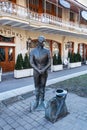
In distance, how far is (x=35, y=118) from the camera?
455 cm

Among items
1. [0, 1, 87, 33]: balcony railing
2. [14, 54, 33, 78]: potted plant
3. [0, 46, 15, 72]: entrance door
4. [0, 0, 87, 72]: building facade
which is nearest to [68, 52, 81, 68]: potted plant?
[0, 0, 87, 72]: building facade

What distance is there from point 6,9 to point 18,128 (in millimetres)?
8163

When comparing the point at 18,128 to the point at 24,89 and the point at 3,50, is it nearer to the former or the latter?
the point at 24,89

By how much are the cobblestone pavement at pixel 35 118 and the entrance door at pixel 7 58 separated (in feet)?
20.9

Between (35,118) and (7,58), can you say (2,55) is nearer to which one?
(7,58)

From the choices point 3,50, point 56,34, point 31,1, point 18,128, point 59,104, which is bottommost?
point 18,128

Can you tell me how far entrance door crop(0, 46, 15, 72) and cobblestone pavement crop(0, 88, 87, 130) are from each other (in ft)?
20.9

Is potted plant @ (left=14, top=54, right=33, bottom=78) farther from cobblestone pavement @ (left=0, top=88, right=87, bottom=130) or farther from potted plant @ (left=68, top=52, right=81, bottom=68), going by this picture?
potted plant @ (left=68, top=52, right=81, bottom=68)

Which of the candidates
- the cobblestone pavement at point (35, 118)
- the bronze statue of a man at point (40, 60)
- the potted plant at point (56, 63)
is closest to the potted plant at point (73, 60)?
the potted plant at point (56, 63)

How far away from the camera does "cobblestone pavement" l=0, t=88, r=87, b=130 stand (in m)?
4.11

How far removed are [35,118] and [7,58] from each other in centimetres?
806

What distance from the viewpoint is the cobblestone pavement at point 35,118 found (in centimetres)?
411

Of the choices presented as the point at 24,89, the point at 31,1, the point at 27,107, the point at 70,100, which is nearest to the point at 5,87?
the point at 24,89

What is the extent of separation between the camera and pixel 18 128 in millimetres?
4055
